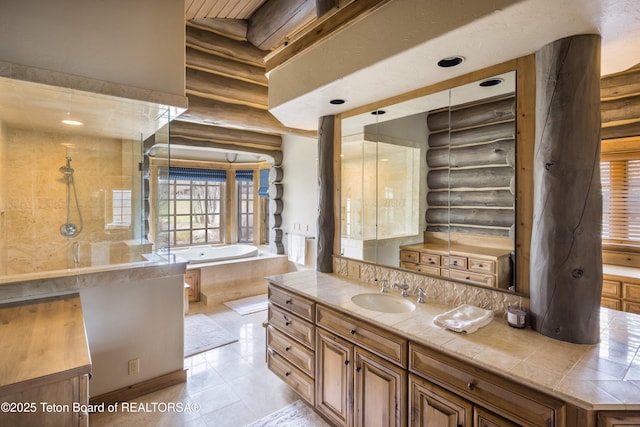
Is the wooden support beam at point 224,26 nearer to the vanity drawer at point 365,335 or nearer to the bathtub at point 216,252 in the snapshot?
the vanity drawer at point 365,335

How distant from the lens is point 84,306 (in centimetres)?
220

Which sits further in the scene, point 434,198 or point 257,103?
point 257,103

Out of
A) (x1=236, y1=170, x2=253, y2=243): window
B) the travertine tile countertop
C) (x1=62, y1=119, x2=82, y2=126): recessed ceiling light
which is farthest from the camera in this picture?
(x1=236, y1=170, x2=253, y2=243): window

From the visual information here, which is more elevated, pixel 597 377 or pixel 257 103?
pixel 257 103

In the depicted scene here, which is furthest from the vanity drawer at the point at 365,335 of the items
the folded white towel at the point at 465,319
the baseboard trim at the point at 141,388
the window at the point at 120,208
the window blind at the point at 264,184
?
the window blind at the point at 264,184

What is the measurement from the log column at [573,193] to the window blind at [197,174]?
6240 mm

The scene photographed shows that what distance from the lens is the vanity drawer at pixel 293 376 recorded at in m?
2.23

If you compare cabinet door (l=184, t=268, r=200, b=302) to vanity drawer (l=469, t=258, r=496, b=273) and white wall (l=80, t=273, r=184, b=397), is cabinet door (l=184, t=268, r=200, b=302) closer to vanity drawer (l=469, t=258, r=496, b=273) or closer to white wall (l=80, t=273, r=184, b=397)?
white wall (l=80, t=273, r=184, b=397)

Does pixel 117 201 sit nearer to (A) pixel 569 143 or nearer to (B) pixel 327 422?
(B) pixel 327 422

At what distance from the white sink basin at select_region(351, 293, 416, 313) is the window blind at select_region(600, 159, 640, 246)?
2775 millimetres

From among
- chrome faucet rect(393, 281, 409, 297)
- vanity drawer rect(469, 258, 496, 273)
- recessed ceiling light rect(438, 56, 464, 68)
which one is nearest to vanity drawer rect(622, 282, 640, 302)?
vanity drawer rect(469, 258, 496, 273)

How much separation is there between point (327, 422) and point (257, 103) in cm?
349

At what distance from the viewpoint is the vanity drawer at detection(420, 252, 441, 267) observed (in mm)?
2162

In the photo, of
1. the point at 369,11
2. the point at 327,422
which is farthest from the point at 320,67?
the point at 327,422
